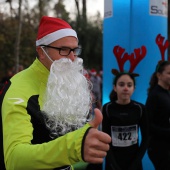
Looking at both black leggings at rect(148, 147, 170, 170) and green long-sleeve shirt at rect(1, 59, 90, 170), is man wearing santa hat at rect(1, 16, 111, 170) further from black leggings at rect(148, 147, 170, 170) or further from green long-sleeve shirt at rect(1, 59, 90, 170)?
black leggings at rect(148, 147, 170, 170)

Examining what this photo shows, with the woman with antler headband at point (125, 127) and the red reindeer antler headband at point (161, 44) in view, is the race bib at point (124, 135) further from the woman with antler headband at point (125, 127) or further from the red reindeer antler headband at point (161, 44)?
the red reindeer antler headband at point (161, 44)

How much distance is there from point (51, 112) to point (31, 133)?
0.27m

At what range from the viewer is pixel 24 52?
18.3 m

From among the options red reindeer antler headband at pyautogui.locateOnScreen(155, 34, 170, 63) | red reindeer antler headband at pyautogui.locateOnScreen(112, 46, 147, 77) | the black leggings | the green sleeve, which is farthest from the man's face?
red reindeer antler headband at pyautogui.locateOnScreen(155, 34, 170, 63)

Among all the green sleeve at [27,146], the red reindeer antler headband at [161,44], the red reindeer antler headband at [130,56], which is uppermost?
the red reindeer antler headband at [161,44]

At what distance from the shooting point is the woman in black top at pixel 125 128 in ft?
9.85

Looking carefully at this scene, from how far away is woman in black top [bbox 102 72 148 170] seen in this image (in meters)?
3.00

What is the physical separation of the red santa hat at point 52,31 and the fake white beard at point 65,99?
0.14 m

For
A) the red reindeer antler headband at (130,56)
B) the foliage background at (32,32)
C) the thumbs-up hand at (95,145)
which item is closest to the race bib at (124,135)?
the red reindeer antler headband at (130,56)

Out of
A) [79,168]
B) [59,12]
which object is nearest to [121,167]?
[79,168]

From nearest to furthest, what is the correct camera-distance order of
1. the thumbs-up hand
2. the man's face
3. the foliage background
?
1. the thumbs-up hand
2. the man's face
3. the foliage background

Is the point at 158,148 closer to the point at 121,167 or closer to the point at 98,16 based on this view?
the point at 121,167

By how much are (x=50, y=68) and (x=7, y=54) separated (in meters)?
16.7

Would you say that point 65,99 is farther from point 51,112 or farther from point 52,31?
point 52,31
